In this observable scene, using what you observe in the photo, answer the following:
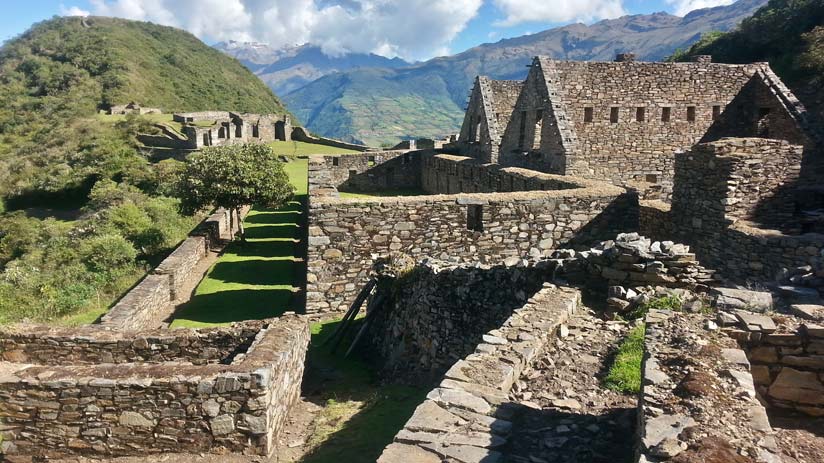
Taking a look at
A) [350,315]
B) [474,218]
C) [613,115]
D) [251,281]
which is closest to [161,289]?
[251,281]

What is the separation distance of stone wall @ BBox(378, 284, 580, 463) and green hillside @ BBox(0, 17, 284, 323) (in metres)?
13.1

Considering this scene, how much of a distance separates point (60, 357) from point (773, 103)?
19.1 m

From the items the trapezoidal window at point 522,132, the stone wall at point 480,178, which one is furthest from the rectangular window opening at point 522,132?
the stone wall at point 480,178

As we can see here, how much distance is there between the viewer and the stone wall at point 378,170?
31.1 metres

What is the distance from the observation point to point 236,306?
13992 millimetres

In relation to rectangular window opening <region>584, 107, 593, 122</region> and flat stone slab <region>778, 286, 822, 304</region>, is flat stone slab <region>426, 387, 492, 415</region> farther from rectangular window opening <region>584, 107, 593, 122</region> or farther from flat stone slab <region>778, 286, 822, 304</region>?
rectangular window opening <region>584, 107, 593, 122</region>

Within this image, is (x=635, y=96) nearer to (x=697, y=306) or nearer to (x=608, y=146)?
(x=608, y=146)

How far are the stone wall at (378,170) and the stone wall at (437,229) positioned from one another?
19.9m

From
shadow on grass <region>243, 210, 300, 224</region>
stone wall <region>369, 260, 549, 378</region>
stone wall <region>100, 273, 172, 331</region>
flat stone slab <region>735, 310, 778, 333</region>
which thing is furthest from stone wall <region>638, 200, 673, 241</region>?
shadow on grass <region>243, 210, 300, 224</region>

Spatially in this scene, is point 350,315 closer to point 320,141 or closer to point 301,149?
point 301,149

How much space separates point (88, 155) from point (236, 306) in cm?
4537

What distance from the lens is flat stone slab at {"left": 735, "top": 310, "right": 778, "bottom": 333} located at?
4.52m

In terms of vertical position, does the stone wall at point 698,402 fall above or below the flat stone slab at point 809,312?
below

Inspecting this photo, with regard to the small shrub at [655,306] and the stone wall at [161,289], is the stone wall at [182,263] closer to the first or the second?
the stone wall at [161,289]
